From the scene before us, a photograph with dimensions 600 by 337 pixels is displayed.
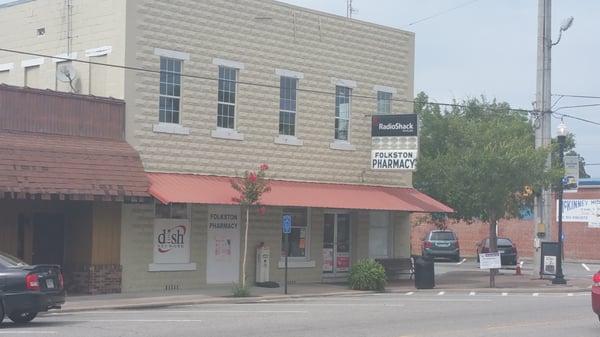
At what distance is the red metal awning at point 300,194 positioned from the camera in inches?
977

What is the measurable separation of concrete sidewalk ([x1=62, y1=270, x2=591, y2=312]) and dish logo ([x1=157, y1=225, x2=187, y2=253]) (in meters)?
1.26

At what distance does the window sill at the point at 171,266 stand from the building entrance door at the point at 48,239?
7.75 ft

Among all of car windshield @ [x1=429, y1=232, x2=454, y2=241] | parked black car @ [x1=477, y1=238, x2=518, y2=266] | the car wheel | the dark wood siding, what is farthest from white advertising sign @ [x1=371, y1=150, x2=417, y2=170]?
car windshield @ [x1=429, y1=232, x2=454, y2=241]

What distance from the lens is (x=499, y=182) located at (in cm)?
3262

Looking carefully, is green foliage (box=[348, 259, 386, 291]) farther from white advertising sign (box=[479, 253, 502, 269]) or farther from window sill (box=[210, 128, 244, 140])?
window sill (box=[210, 128, 244, 140])

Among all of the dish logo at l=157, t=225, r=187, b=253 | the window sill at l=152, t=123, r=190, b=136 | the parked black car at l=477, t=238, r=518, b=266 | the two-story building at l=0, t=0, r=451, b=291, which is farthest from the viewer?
the parked black car at l=477, t=238, r=518, b=266

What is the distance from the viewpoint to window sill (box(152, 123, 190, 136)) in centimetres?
2588

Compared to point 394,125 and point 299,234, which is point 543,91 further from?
point 299,234

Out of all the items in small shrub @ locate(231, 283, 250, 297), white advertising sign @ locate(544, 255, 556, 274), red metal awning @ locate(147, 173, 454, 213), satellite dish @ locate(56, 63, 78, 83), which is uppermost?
satellite dish @ locate(56, 63, 78, 83)

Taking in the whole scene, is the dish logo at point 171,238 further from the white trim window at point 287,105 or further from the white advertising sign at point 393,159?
the white advertising sign at point 393,159

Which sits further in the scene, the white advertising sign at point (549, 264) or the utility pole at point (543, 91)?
the utility pole at point (543, 91)

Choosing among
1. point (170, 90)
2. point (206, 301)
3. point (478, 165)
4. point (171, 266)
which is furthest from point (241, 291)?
point (478, 165)

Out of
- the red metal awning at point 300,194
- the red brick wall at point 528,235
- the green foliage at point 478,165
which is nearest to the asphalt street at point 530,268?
the red brick wall at point 528,235

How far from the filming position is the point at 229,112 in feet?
91.6
